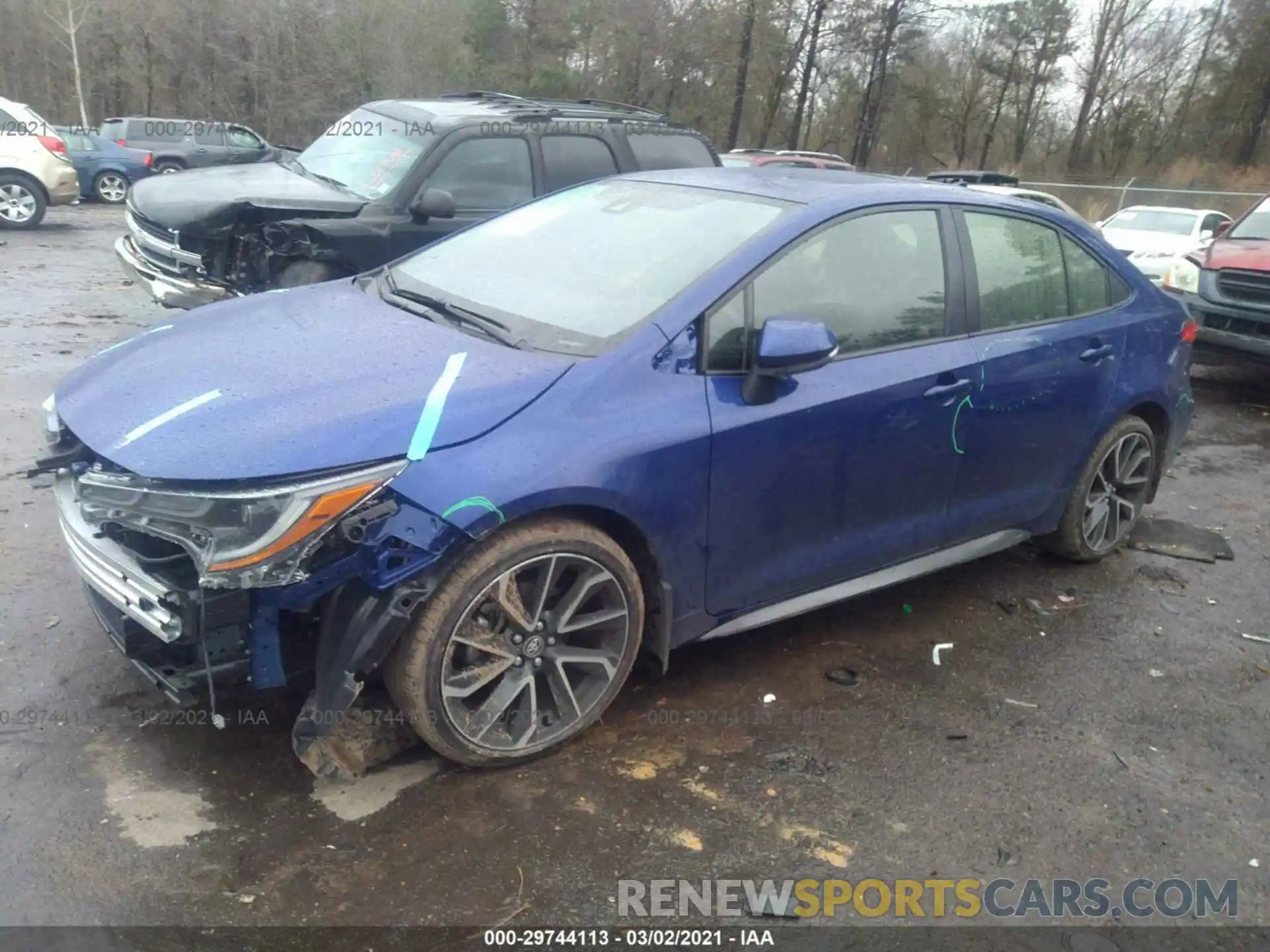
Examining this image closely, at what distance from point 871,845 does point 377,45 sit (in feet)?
122

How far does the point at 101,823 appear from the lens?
2.73m

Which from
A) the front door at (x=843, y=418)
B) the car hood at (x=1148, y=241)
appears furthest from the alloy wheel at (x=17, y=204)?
the car hood at (x=1148, y=241)

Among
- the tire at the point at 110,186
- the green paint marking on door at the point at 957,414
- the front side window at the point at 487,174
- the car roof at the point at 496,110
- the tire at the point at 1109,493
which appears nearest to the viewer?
the green paint marking on door at the point at 957,414

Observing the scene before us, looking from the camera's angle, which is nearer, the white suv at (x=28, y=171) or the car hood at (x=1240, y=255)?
the car hood at (x=1240, y=255)

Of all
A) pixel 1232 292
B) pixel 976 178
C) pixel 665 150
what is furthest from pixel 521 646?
pixel 976 178

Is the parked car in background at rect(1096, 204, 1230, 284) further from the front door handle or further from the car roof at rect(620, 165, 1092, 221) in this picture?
the front door handle

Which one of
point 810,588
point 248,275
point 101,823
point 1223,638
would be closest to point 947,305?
point 810,588

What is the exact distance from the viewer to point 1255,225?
30.0 feet

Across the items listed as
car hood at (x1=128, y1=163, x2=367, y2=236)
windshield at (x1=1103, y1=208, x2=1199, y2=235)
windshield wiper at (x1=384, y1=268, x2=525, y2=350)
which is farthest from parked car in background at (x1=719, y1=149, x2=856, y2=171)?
windshield wiper at (x1=384, y1=268, x2=525, y2=350)

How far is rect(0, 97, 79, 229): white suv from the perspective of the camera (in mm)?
13727

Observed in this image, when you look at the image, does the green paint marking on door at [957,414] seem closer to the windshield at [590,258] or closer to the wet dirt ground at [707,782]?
the wet dirt ground at [707,782]

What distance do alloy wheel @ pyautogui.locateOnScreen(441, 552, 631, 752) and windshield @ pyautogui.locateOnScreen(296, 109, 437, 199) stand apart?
15.7 feet

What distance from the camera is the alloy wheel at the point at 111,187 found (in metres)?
19.5

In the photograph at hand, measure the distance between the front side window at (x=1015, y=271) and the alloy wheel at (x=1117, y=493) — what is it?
864mm
